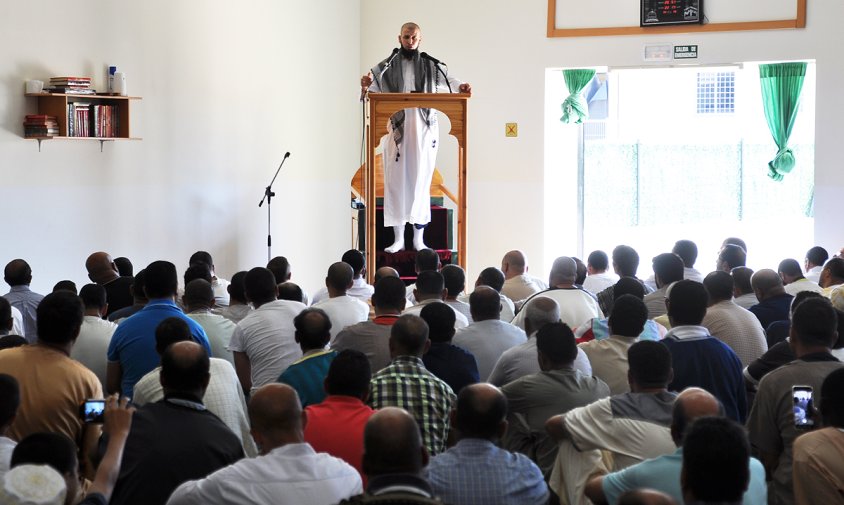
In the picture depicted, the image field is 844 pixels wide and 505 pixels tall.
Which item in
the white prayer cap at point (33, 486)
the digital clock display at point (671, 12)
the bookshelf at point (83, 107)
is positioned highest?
the digital clock display at point (671, 12)

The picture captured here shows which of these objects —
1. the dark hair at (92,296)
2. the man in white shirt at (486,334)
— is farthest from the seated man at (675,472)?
the dark hair at (92,296)

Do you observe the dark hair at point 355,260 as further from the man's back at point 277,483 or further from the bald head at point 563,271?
the man's back at point 277,483

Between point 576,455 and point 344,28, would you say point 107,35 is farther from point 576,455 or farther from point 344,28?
point 576,455

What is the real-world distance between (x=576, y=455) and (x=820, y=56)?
8.39 meters

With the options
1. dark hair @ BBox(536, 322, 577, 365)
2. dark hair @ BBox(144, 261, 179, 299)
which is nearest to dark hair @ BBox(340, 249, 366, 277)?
dark hair @ BBox(144, 261, 179, 299)

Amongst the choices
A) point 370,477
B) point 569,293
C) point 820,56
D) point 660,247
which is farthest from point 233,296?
point 660,247

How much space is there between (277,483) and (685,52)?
9179 mm

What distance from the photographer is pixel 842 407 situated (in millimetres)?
3156

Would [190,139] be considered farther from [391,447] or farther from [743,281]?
[391,447]

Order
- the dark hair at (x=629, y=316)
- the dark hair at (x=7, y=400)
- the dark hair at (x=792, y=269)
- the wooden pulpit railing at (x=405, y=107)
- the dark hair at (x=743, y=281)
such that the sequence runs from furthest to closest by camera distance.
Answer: the wooden pulpit railing at (x=405, y=107), the dark hair at (x=792, y=269), the dark hair at (x=743, y=281), the dark hair at (x=629, y=316), the dark hair at (x=7, y=400)

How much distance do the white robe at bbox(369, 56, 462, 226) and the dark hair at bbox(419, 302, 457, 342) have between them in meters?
4.23

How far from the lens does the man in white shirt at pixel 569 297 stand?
18.8 feet

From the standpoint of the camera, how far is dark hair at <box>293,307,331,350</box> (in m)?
4.22

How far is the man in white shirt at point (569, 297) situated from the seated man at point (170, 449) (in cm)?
270
